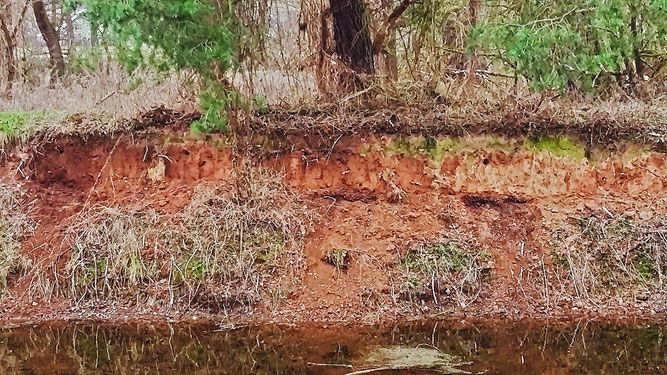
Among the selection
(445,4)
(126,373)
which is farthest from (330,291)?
(445,4)

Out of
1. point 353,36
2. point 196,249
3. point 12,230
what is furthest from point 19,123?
point 353,36

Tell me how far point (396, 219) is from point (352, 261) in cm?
80

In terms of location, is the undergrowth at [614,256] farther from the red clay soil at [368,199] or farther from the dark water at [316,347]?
the dark water at [316,347]

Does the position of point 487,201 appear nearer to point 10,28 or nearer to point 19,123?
point 19,123

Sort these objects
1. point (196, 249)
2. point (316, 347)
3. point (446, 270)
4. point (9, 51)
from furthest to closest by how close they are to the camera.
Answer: point (9, 51) < point (196, 249) < point (446, 270) < point (316, 347)

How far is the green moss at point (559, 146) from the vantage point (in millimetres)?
8055

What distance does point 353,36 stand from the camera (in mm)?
8438

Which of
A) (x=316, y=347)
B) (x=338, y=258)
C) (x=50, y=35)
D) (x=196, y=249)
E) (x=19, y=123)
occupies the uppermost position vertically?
(x=50, y=35)

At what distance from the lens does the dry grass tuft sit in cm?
766

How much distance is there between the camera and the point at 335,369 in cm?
550

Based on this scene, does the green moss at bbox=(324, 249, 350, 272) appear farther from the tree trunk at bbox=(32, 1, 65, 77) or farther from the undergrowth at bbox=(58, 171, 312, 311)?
the tree trunk at bbox=(32, 1, 65, 77)

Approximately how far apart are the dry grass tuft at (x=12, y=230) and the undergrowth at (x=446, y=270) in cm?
448

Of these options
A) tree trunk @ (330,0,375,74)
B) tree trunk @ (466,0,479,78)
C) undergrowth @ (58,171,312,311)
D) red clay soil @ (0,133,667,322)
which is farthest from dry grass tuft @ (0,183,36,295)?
tree trunk @ (466,0,479,78)

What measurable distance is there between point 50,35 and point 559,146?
10487 mm
